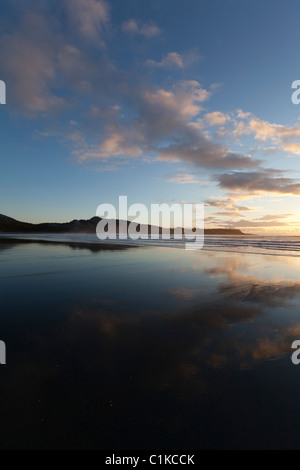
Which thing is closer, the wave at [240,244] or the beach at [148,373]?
the beach at [148,373]

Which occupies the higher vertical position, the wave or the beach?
the wave

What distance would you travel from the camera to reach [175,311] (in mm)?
6000

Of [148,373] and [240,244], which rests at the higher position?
[240,244]

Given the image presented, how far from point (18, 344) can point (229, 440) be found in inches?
151

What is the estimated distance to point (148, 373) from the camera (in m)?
3.31

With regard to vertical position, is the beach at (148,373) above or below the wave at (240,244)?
below

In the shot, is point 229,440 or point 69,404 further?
point 69,404

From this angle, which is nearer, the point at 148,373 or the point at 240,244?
the point at 148,373

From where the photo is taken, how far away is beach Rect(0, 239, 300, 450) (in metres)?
2.35

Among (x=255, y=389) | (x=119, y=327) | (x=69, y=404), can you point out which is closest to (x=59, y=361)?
(x=69, y=404)

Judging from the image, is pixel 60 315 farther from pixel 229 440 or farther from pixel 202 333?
pixel 229 440

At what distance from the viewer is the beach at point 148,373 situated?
2.35 meters

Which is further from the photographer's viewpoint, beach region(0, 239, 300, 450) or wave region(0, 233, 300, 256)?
wave region(0, 233, 300, 256)
